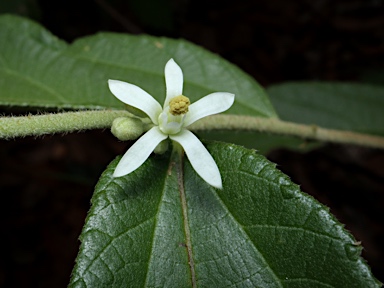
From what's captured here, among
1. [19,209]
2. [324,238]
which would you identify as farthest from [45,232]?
[324,238]

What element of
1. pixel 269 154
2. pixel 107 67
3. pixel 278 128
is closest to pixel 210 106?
pixel 278 128

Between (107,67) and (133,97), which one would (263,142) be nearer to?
(107,67)

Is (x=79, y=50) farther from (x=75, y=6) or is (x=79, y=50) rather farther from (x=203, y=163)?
(x=75, y=6)

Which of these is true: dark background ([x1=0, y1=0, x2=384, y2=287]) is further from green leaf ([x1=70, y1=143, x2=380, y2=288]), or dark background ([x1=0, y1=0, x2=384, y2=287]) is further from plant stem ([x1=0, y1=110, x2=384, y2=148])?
green leaf ([x1=70, y1=143, x2=380, y2=288])

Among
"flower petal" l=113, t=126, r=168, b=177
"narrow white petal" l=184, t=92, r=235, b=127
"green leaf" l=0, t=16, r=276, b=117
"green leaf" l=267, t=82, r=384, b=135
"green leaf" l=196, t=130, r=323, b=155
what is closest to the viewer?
"flower petal" l=113, t=126, r=168, b=177

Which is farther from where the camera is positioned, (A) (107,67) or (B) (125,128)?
(A) (107,67)

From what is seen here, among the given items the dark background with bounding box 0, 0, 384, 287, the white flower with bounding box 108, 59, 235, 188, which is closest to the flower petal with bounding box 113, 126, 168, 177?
the white flower with bounding box 108, 59, 235, 188
